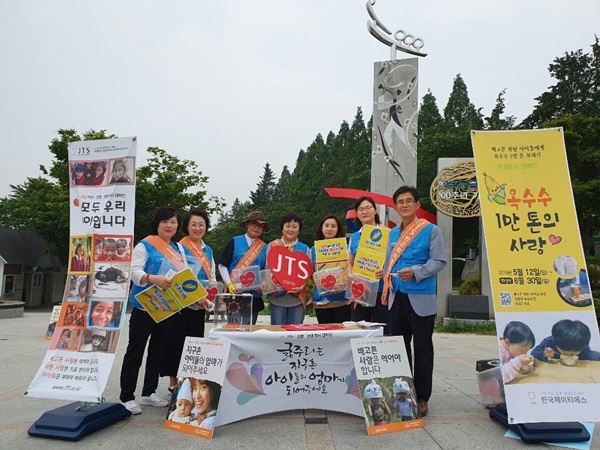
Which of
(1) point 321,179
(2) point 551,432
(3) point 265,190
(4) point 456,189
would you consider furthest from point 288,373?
(3) point 265,190

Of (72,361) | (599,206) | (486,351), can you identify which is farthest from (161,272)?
(599,206)

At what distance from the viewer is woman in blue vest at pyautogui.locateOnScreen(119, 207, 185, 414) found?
350 centimetres

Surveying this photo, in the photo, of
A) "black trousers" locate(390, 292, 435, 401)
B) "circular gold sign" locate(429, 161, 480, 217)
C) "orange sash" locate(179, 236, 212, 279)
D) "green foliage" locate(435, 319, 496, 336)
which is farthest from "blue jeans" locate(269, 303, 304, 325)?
"circular gold sign" locate(429, 161, 480, 217)

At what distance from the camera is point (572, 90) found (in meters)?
26.1

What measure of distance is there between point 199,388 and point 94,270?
118 centimetres

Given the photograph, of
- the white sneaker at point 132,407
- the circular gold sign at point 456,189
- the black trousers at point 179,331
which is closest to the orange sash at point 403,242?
the black trousers at point 179,331

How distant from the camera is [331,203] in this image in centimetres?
3634

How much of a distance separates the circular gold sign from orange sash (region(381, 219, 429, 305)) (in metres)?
7.68

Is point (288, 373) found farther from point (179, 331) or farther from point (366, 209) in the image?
point (366, 209)

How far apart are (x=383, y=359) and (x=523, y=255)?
125cm

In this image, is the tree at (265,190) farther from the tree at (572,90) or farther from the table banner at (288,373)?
the table banner at (288,373)

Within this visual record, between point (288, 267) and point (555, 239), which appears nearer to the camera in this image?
point (555, 239)

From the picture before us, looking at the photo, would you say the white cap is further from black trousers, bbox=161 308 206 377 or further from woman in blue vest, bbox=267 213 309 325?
woman in blue vest, bbox=267 213 309 325

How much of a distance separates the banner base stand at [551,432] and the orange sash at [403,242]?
1.32 meters
